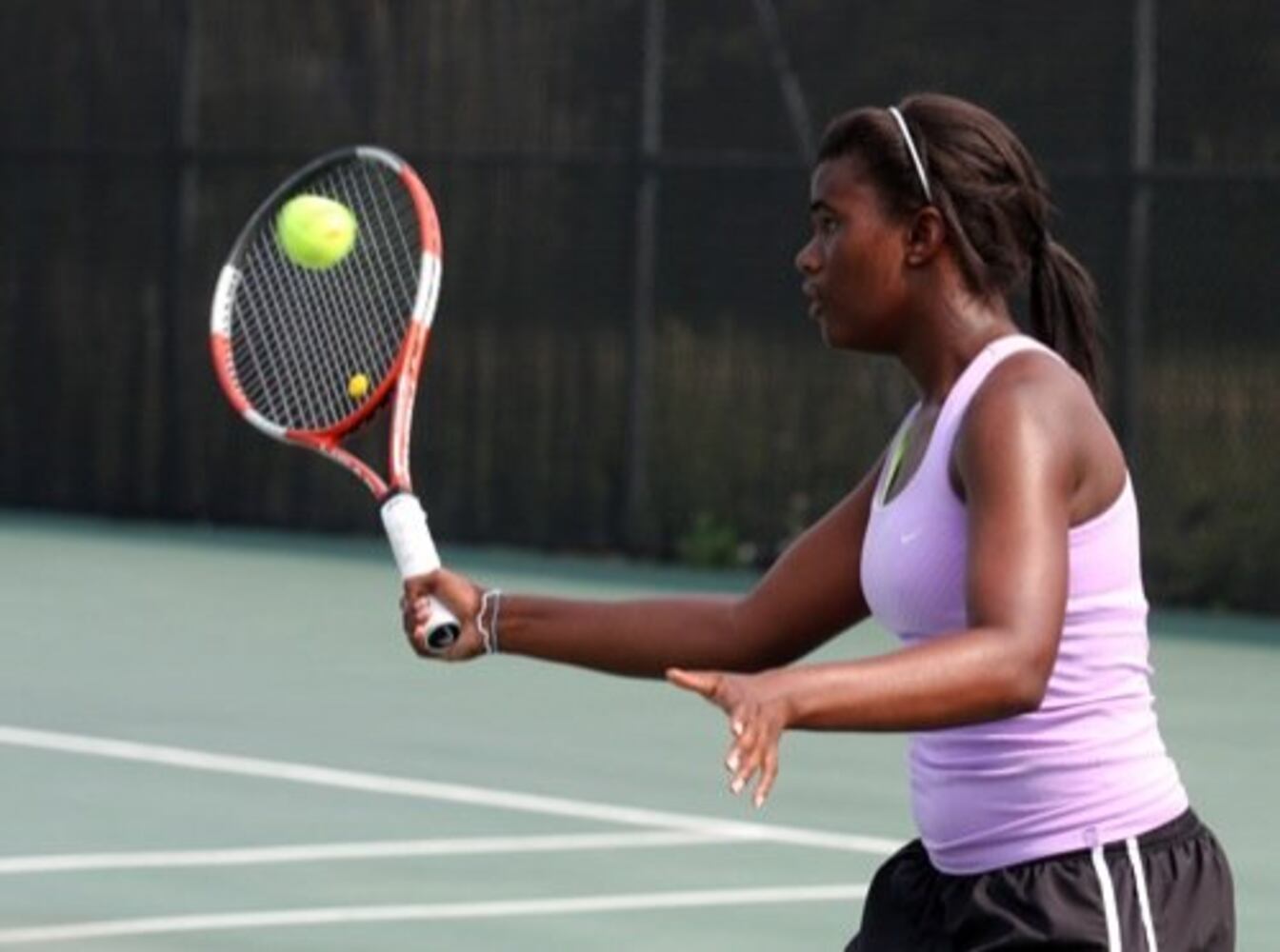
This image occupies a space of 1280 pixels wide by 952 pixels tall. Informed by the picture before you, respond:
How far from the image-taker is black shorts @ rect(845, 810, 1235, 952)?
13.2ft

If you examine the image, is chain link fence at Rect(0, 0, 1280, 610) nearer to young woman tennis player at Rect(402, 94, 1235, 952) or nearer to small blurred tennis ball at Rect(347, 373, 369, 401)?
small blurred tennis ball at Rect(347, 373, 369, 401)

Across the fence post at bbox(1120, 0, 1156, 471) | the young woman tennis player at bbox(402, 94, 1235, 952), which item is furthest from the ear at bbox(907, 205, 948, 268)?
the fence post at bbox(1120, 0, 1156, 471)

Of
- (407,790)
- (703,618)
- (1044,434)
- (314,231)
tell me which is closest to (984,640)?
(1044,434)

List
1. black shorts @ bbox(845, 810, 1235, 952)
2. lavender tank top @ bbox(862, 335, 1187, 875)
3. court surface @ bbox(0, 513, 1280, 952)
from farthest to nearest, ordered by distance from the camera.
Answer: court surface @ bbox(0, 513, 1280, 952)
black shorts @ bbox(845, 810, 1235, 952)
lavender tank top @ bbox(862, 335, 1187, 875)

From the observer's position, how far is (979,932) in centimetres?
407

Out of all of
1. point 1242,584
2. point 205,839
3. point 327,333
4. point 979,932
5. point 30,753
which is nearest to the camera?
point 979,932

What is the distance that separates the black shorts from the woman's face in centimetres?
55

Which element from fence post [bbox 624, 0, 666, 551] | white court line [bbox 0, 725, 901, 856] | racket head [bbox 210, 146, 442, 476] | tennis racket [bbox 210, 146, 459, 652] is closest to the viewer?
tennis racket [bbox 210, 146, 459, 652]

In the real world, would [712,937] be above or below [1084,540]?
below

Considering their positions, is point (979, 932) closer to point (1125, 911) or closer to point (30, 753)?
point (1125, 911)

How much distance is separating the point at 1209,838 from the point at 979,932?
0.88ft

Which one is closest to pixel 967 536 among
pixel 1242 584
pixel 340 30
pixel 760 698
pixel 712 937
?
pixel 760 698

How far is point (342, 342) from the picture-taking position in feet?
22.0

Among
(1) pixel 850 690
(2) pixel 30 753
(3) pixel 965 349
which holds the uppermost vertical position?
(3) pixel 965 349
